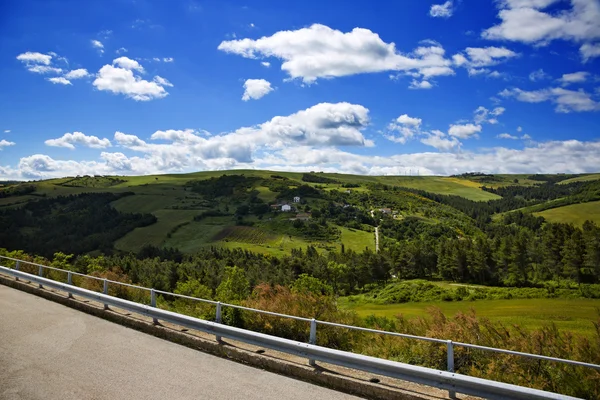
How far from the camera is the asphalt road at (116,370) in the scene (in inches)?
257

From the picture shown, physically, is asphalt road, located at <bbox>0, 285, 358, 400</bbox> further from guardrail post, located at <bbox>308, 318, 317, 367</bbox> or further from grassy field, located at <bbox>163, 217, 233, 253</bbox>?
grassy field, located at <bbox>163, 217, 233, 253</bbox>

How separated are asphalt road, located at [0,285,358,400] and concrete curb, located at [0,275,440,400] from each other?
19cm

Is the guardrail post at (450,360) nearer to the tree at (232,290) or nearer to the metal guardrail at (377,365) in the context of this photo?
the metal guardrail at (377,365)

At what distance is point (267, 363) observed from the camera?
774 centimetres

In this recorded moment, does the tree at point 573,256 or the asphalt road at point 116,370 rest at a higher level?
the asphalt road at point 116,370

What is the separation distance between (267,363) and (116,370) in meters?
2.93

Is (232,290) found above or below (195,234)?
above

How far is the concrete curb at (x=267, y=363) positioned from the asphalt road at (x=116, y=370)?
193mm

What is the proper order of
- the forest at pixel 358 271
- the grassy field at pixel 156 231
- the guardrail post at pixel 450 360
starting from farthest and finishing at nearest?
1. the grassy field at pixel 156 231
2. the forest at pixel 358 271
3. the guardrail post at pixel 450 360

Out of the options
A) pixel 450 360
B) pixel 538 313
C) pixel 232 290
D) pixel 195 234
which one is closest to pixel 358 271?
pixel 538 313

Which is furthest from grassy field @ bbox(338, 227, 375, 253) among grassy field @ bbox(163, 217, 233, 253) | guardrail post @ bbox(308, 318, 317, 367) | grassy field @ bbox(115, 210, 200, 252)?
guardrail post @ bbox(308, 318, 317, 367)

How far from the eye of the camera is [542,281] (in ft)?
316

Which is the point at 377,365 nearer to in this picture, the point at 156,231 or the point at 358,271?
the point at 358,271

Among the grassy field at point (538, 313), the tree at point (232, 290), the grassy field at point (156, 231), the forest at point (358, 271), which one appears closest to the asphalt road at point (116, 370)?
the forest at point (358, 271)
